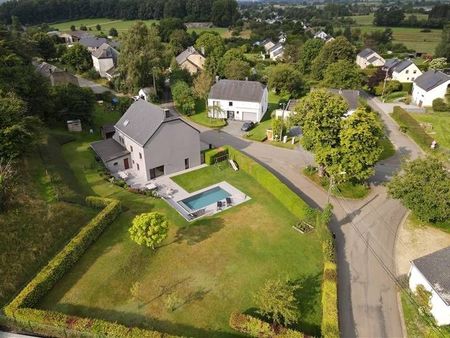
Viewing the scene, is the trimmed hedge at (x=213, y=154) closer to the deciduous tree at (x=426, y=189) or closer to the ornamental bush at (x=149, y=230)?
the ornamental bush at (x=149, y=230)

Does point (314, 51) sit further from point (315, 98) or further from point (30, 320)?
point (30, 320)

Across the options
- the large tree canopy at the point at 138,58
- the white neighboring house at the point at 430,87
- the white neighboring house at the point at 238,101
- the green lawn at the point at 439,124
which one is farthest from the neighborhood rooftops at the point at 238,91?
the white neighboring house at the point at 430,87

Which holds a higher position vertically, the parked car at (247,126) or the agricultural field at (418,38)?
the parked car at (247,126)

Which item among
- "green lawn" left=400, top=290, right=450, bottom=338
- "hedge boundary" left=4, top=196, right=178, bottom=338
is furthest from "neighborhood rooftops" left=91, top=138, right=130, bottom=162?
"green lawn" left=400, top=290, right=450, bottom=338

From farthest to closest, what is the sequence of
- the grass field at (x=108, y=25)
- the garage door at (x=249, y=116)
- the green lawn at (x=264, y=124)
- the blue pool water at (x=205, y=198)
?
1. the grass field at (x=108, y=25)
2. the garage door at (x=249, y=116)
3. the green lawn at (x=264, y=124)
4. the blue pool water at (x=205, y=198)

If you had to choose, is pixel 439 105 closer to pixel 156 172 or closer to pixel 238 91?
pixel 238 91

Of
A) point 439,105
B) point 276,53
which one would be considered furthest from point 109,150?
point 276,53
